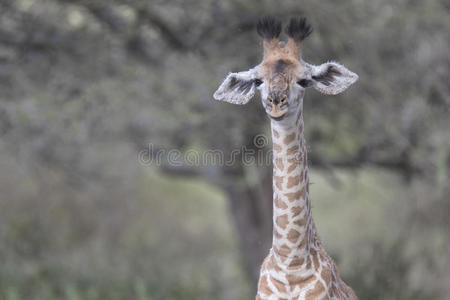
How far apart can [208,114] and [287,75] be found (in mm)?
3580

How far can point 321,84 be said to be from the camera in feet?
10.3

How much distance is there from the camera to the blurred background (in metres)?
5.89

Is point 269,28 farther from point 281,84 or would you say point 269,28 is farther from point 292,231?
point 292,231

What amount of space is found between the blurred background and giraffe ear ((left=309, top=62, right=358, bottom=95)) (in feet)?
7.06

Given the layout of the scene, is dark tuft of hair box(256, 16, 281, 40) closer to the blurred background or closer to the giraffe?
the giraffe

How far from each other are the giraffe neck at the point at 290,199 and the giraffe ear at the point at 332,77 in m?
0.18

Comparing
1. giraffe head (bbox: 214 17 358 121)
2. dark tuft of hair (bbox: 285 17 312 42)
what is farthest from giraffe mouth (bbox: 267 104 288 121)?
dark tuft of hair (bbox: 285 17 312 42)

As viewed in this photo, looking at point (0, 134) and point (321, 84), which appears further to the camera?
point (0, 134)

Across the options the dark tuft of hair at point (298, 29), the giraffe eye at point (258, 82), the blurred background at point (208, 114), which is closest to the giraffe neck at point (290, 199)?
the giraffe eye at point (258, 82)

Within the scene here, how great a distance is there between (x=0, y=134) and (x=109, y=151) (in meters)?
2.49

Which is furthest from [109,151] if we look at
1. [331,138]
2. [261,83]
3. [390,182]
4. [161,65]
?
[261,83]

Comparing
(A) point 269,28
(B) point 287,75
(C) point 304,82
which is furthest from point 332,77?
(A) point 269,28

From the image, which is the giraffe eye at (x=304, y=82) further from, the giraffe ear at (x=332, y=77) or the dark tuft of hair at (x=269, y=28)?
the dark tuft of hair at (x=269, y=28)

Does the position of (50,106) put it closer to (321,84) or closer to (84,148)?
(84,148)
